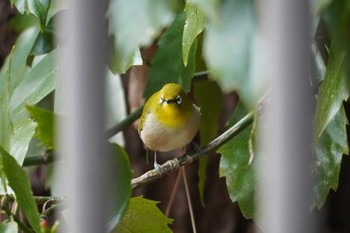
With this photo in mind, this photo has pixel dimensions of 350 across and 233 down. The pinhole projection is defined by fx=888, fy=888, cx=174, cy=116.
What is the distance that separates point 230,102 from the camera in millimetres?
2551

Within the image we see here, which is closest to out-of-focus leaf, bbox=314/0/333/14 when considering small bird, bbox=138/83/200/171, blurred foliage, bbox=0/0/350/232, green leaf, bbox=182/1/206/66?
Result: blurred foliage, bbox=0/0/350/232

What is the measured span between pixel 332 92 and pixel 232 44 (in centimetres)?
25

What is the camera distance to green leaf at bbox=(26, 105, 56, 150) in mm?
890

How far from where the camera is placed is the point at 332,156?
1.43 metres

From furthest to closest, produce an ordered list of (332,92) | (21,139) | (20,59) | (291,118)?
(20,59)
(21,139)
(332,92)
(291,118)

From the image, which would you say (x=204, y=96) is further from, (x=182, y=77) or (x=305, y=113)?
(x=305, y=113)

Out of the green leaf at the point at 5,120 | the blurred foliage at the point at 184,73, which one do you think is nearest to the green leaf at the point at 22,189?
the blurred foliage at the point at 184,73

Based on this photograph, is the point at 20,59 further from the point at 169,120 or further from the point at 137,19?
the point at 137,19

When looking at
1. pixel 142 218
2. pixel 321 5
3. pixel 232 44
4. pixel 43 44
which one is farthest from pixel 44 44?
pixel 321 5

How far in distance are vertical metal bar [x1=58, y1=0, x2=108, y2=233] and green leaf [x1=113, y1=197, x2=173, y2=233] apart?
0.53m

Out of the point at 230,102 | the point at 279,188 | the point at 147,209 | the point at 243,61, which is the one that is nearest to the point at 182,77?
the point at 147,209

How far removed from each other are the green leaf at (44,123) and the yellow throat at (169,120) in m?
0.69

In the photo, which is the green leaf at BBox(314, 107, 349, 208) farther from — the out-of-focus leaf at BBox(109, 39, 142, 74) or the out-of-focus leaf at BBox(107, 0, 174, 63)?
the out-of-focus leaf at BBox(107, 0, 174, 63)

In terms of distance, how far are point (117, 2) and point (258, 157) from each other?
2.23ft
